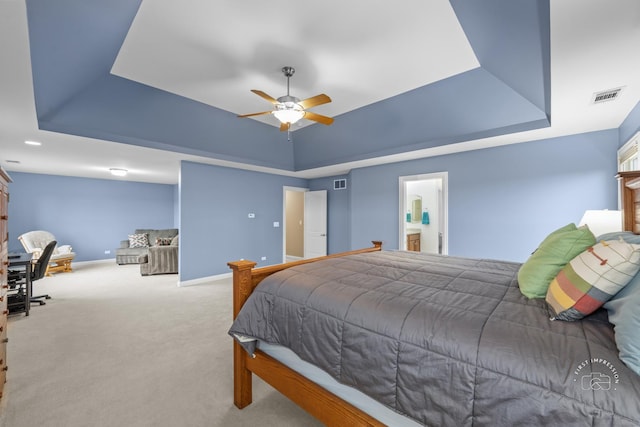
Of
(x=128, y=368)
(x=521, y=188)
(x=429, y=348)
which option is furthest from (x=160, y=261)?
(x=521, y=188)

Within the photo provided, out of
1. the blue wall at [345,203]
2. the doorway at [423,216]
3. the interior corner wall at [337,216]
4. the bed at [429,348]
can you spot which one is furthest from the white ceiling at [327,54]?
the interior corner wall at [337,216]

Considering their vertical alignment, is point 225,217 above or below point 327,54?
below

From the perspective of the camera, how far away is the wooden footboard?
4.40 feet

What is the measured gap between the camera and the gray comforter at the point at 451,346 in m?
0.80

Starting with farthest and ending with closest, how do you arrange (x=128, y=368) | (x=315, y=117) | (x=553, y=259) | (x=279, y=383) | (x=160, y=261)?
(x=160, y=261) < (x=315, y=117) < (x=128, y=368) < (x=279, y=383) < (x=553, y=259)

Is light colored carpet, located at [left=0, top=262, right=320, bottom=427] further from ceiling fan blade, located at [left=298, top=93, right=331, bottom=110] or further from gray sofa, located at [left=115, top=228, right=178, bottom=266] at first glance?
gray sofa, located at [left=115, top=228, right=178, bottom=266]

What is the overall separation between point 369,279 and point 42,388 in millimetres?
2643

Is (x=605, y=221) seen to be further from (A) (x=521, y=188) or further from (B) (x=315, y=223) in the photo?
(B) (x=315, y=223)

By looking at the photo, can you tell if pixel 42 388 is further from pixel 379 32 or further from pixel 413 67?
pixel 413 67

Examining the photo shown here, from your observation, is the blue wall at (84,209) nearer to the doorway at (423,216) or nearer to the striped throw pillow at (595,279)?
the doorway at (423,216)

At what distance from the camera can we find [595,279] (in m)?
1.04

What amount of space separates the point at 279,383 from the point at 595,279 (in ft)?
5.41

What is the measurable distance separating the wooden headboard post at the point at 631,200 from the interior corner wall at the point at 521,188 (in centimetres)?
182

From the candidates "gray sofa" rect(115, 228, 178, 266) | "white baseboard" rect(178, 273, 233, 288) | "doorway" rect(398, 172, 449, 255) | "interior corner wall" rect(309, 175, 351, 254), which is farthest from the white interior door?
"gray sofa" rect(115, 228, 178, 266)
